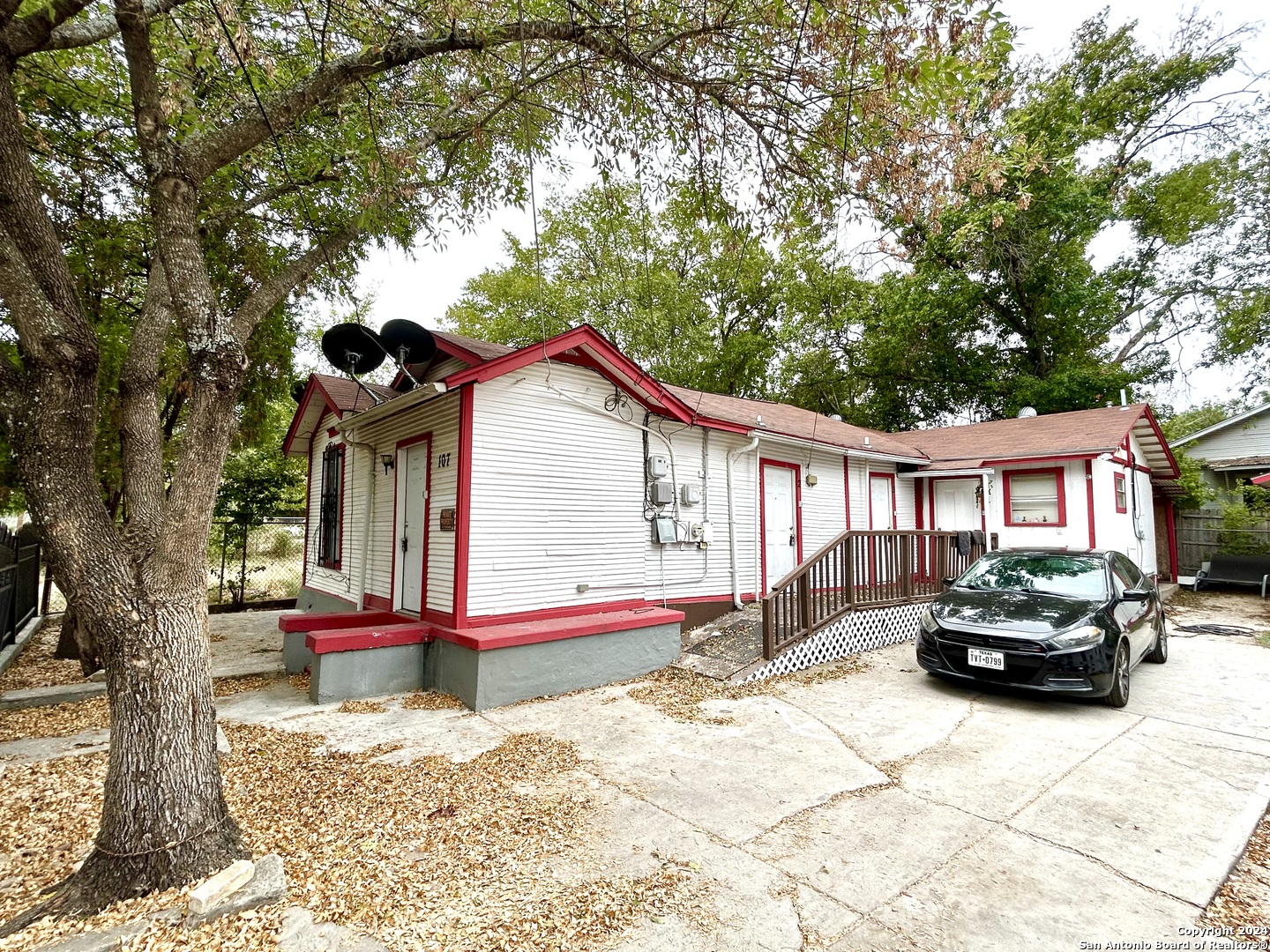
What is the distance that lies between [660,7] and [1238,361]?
25.4m

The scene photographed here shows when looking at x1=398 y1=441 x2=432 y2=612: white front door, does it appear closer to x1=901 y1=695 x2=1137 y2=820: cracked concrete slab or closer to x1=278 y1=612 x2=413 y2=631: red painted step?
x1=278 y1=612 x2=413 y2=631: red painted step

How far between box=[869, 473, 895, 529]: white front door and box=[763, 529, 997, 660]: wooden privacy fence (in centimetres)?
184

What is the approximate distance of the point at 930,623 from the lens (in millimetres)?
6043

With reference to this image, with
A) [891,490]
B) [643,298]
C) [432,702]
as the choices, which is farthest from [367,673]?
[643,298]

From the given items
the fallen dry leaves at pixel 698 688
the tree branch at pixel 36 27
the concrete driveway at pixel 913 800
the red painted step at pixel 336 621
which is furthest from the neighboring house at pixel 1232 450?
the tree branch at pixel 36 27

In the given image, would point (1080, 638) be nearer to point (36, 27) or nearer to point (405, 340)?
point (405, 340)

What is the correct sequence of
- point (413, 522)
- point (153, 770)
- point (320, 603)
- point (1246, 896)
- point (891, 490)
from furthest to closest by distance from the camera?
1. point (891, 490)
2. point (320, 603)
3. point (413, 522)
4. point (1246, 896)
5. point (153, 770)

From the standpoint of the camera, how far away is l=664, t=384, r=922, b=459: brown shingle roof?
352 inches

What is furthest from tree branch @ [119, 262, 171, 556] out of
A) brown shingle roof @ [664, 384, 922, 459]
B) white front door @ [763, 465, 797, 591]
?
white front door @ [763, 465, 797, 591]

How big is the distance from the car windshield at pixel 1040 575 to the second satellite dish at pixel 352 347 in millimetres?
7305

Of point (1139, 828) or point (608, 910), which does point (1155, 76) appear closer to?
point (1139, 828)

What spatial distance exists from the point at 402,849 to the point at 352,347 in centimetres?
519

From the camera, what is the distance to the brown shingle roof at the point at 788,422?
893cm

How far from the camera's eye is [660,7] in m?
4.33
